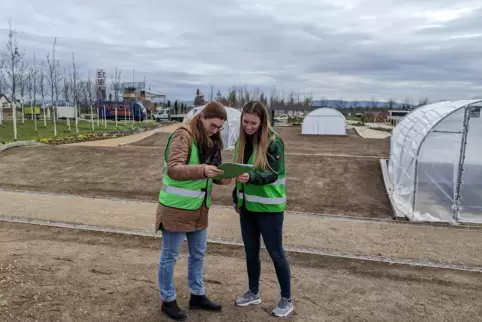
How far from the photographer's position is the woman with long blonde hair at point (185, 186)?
123 inches

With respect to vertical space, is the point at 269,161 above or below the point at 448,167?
above

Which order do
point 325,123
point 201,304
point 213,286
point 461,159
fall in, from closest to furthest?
point 201,304, point 213,286, point 461,159, point 325,123

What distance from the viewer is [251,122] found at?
3352mm

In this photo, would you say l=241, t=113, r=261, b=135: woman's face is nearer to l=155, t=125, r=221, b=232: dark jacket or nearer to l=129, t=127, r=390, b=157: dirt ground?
l=155, t=125, r=221, b=232: dark jacket

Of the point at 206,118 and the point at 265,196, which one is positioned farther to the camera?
the point at 265,196

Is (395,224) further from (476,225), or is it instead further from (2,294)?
(2,294)

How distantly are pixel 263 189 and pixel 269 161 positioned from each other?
24 centimetres

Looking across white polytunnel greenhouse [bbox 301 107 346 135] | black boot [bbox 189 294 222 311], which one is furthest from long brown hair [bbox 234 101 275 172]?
white polytunnel greenhouse [bbox 301 107 346 135]

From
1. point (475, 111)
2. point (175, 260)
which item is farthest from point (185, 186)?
point (475, 111)

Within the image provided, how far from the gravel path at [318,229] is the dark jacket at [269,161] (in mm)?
2748

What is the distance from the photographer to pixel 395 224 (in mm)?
7238

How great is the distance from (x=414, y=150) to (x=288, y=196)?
117 inches

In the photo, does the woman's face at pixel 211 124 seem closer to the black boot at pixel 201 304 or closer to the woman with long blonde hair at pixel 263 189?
the woman with long blonde hair at pixel 263 189

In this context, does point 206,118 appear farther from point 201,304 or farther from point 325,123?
point 325,123
